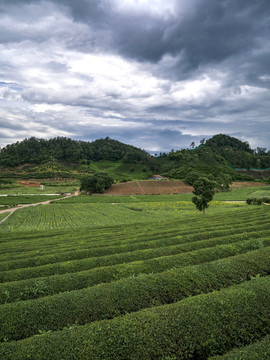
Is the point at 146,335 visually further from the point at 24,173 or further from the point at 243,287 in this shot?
the point at 24,173

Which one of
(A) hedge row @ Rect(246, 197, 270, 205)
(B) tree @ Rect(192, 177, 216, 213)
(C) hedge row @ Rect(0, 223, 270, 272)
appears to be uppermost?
(B) tree @ Rect(192, 177, 216, 213)

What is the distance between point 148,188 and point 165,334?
101917mm

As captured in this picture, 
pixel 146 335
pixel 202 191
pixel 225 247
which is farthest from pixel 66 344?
pixel 202 191

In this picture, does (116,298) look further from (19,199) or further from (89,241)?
(19,199)

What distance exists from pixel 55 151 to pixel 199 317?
21226cm

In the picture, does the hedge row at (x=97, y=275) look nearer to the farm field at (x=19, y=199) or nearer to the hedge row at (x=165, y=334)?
the hedge row at (x=165, y=334)

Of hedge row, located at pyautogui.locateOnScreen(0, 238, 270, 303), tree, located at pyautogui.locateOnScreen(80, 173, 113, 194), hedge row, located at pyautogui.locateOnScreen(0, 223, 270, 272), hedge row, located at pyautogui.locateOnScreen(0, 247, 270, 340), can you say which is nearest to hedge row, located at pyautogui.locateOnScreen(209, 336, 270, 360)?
hedge row, located at pyautogui.locateOnScreen(0, 247, 270, 340)

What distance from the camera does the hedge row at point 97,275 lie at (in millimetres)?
9789

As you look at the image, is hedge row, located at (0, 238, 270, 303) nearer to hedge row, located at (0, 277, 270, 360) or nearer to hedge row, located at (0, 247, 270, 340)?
hedge row, located at (0, 247, 270, 340)

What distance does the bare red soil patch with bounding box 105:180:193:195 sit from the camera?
339 feet

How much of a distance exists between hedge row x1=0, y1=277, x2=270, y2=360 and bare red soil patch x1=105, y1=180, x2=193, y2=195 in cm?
9454

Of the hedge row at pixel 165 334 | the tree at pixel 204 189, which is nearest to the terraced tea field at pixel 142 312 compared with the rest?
the hedge row at pixel 165 334

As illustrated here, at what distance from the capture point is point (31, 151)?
196 meters

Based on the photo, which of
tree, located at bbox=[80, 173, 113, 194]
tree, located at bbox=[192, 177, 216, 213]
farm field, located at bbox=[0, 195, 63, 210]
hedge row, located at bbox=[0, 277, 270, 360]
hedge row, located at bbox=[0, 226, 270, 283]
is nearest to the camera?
hedge row, located at bbox=[0, 277, 270, 360]
